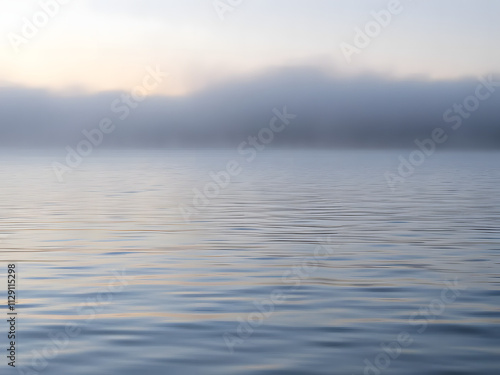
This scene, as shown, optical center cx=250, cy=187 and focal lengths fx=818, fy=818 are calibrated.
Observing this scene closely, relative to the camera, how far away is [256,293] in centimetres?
1562

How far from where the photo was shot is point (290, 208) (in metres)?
36.4

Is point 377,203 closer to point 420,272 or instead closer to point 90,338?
point 420,272

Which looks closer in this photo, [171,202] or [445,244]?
[445,244]

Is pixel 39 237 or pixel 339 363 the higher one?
pixel 39 237

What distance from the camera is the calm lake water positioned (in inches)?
425

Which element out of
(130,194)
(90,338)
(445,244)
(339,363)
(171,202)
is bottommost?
(339,363)

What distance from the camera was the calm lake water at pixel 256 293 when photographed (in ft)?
35.4

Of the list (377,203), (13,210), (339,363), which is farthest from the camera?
(377,203)

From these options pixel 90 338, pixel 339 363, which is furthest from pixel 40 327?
pixel 339 363

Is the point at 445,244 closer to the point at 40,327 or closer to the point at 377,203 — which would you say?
the point at 40,327

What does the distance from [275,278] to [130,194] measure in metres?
30.4

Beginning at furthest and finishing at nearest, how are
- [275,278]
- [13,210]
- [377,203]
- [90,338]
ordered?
1. [377,203]
2. [13,210]
3. [275,278]
4. [90,338]

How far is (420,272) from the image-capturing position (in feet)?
59.0

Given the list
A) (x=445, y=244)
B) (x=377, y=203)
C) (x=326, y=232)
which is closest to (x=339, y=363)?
(x=445, y=244)
